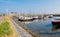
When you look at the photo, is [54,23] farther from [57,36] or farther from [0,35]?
[0,35]

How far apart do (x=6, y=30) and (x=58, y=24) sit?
115 feet

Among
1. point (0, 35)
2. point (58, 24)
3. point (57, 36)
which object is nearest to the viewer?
point (0, 35)

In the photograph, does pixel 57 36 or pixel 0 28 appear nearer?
pixel 0 28

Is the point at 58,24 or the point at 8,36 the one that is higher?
the point at 8,36

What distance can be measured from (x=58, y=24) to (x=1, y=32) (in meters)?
36.2

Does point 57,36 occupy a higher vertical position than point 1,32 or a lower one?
lower

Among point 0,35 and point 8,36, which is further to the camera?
point 8,36

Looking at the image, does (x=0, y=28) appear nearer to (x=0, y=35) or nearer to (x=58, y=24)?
(x=0, y=35)

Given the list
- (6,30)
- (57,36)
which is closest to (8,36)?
(6,30)

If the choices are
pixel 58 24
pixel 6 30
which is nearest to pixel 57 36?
pixel 6 30

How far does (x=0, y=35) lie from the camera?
47.4 feet

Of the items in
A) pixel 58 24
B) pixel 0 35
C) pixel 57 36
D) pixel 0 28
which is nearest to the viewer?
pixel 0 35

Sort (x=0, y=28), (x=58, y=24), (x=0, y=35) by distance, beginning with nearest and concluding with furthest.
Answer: (x=0, y=35), (x=0, y=28), (x=58, y=24)

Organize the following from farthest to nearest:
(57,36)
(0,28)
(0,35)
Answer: (57,36) < (0,28) < (0,35)
